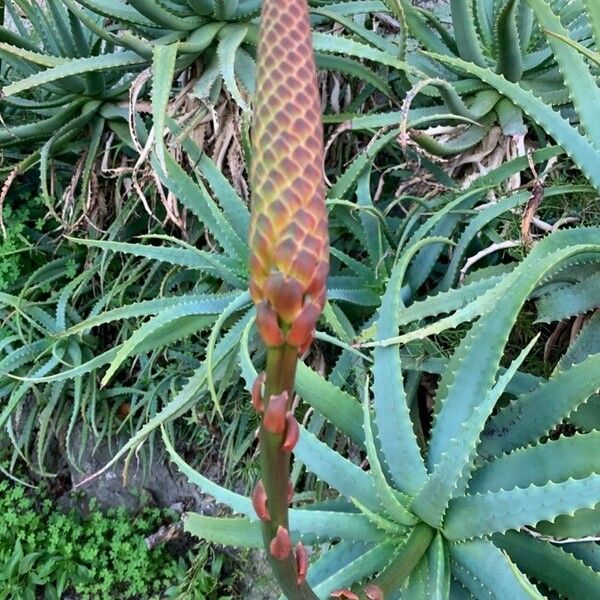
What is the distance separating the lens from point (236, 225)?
1380 millimetres

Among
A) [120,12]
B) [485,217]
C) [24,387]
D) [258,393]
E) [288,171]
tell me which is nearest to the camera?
[288,171]

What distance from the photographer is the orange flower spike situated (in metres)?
0.33

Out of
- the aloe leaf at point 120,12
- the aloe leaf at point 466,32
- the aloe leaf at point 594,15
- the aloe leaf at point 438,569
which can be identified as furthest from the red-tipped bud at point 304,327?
the aloe leaf at point 120,12

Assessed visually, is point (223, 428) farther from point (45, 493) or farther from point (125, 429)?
point (45, 493)

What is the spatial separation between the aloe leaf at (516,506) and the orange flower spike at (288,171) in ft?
1.96

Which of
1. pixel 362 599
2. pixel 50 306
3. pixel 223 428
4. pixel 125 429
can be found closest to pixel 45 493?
pixel 125 429

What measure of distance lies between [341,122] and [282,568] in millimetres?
1191

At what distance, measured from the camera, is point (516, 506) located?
847mm

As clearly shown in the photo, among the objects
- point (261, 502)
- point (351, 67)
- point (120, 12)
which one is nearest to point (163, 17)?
point (120, 12)

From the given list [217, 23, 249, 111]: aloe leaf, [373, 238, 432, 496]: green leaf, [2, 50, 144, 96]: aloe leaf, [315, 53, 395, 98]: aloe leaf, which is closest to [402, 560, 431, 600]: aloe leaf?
[373, 238, 432, 496]: green leaf

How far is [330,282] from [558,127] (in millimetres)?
521

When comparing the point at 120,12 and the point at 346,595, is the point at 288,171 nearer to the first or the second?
the point at 346,595

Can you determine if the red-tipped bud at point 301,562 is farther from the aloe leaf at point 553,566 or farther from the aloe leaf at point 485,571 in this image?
the aloe leaf at point 553,566

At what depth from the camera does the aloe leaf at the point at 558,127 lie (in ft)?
3.60
